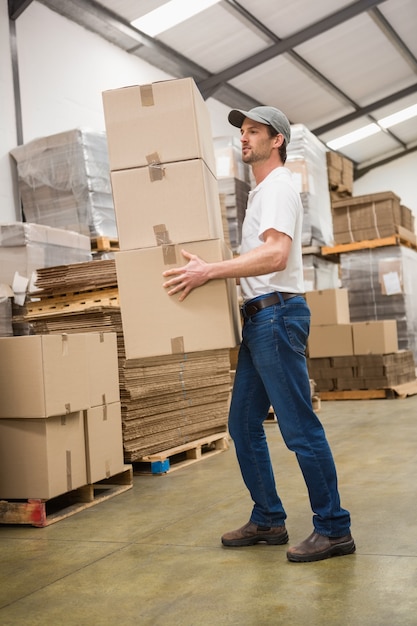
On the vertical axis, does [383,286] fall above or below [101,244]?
below

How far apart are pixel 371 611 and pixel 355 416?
18.7 ft

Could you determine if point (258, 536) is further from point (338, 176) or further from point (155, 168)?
point (338, 176)

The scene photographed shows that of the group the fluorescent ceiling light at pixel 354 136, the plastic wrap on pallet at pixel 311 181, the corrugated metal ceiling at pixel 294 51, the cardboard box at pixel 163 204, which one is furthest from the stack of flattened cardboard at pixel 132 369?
the fluorescent ceiling light at pixel 354 136

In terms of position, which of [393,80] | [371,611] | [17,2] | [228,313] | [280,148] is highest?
[393,80]

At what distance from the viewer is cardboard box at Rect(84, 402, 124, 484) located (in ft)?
15.0

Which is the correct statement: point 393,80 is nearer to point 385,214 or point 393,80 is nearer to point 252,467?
point 385,214

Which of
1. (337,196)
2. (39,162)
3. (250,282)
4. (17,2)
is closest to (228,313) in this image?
(250,282)

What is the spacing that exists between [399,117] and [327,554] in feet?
49.3

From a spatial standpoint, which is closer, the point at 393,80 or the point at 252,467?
the point at 252,467

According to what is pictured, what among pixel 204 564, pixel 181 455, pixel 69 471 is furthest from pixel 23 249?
pixel 204 564

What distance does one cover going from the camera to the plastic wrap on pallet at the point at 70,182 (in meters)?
7.41

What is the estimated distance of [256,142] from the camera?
317 cm

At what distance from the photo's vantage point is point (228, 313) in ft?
10.0

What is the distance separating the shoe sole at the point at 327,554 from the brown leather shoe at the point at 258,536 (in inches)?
9.9
